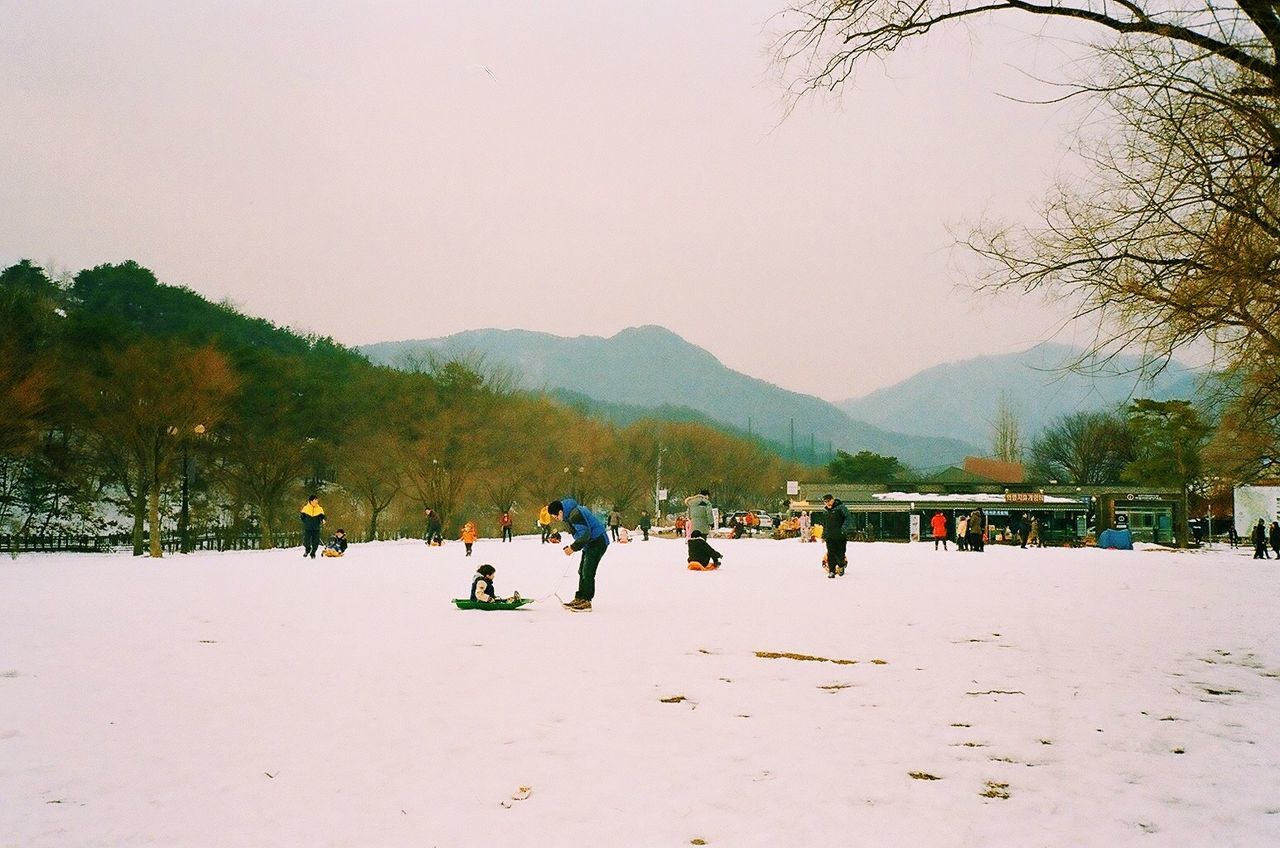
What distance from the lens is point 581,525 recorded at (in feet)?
44.1

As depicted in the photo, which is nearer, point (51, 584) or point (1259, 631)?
point (1259, 631)

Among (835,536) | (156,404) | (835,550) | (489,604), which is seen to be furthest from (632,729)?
(156,404)

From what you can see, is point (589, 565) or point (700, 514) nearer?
point (589, 565)

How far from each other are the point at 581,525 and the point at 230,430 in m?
36.7

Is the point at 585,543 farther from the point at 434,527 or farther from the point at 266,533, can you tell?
the point at 266,533

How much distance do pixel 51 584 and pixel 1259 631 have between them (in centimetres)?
2191

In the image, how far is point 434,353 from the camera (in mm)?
67250

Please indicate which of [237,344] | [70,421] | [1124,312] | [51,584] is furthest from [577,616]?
[237,344]

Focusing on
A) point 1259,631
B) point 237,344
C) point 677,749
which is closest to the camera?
point 677,749

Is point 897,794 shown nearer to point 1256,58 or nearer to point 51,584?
point 1256,58

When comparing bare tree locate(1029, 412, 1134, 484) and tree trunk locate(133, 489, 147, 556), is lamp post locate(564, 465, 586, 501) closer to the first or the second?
tree trunk locate(133, 489, 147, 556)

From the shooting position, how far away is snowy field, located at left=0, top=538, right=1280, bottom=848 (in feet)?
14.6

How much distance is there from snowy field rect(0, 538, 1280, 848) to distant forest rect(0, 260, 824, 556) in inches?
965

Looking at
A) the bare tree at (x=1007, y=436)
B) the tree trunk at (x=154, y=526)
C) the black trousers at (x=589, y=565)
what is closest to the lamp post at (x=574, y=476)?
the tree trunk at (x=154, y=526)
